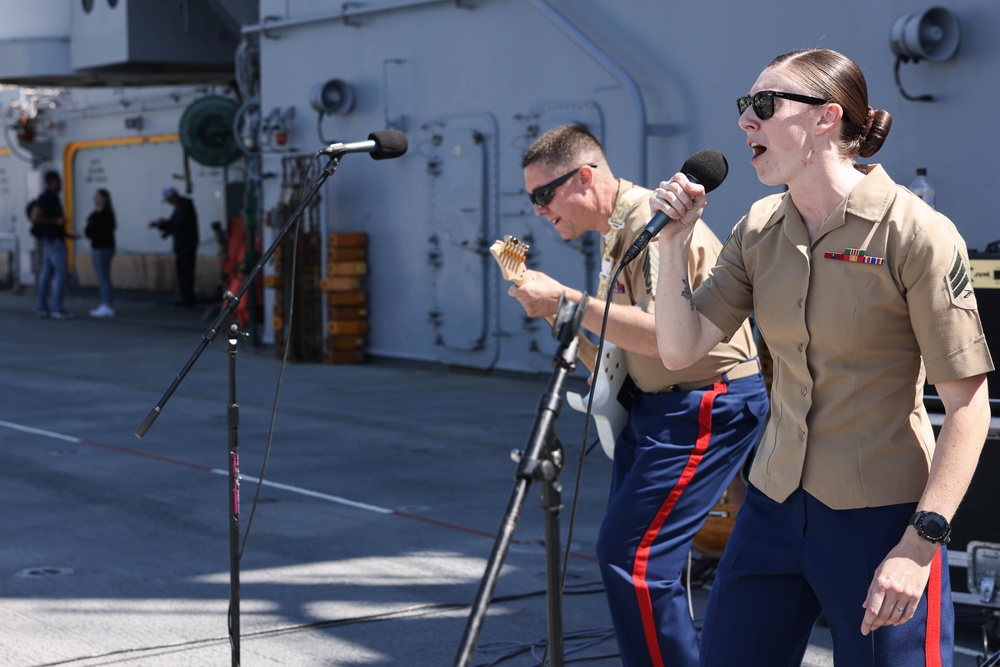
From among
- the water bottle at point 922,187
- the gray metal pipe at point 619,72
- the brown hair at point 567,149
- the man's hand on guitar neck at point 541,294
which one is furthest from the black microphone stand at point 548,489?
the gray metal pipe at point 619,72

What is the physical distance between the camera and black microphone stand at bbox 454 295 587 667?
2.25 meters

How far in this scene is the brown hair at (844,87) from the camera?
2725 mm

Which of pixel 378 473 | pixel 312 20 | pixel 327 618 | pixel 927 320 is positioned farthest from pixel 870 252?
pixel 312 20

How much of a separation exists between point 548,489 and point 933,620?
0.85 metres

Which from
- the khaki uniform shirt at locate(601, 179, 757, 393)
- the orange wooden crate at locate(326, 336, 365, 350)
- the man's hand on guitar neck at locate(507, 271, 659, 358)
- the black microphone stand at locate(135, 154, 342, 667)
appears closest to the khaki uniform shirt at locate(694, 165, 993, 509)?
the man's hand on guitar neck at locate(507, 271, 659, 358)

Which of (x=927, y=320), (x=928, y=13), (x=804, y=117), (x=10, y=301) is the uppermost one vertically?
(x=928, y=13)

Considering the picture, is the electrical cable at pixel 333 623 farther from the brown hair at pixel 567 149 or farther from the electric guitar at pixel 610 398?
the brown hair at pixel 567 149

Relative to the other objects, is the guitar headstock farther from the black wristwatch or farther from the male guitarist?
the black wristwatch

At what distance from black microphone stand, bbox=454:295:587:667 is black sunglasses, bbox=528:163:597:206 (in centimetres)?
155

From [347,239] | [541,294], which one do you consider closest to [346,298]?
[347,239]

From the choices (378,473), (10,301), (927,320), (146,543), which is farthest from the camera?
(10,301)

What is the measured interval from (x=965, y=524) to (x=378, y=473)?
459 cm

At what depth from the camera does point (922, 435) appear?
2.75 meters

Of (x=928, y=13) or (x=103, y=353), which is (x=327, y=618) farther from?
(x=103, y=353)
